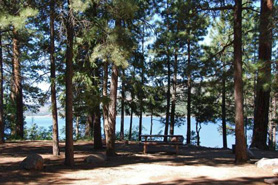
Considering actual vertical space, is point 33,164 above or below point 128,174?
above

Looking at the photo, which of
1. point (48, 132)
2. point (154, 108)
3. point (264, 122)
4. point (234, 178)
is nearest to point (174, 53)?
point (154, 108)

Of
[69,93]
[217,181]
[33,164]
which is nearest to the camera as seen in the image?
[217,181]

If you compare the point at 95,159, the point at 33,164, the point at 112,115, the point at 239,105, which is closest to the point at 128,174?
the point at 95,159

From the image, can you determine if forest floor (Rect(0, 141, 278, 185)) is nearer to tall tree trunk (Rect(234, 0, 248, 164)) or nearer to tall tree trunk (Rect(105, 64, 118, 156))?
tall tree trunk (Rect(234, 0, 248, 164))

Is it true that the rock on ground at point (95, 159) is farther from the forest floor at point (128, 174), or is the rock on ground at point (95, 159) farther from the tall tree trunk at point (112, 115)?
the tall tree trunk at point (112, 115)

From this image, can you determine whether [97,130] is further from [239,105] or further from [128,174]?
[239,105]

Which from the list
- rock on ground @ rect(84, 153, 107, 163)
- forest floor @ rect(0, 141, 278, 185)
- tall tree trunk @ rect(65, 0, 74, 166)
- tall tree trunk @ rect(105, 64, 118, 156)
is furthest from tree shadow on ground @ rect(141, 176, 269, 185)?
tall tree trunk @ rect(105, 64, 118, 156)

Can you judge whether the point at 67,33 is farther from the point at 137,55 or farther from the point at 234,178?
the point at 234,178

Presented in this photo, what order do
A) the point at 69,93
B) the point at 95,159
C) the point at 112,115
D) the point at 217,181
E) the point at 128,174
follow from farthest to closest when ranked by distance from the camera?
1. the point at 112,115
2. the point at 95,159
3. the point at 69,93
4. the point at 128,174
5. the point at 217,181

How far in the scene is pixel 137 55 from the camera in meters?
11.2

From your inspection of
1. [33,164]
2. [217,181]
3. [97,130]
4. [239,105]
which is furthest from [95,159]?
[239,105]

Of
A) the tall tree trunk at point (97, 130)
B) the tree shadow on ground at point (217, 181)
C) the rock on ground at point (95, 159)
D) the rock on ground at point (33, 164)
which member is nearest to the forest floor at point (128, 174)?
the tree shadow on ground at point (217, 181)

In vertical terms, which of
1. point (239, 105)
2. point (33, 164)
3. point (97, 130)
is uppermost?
point (239, 105)

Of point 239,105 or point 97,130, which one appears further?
point 97,130
